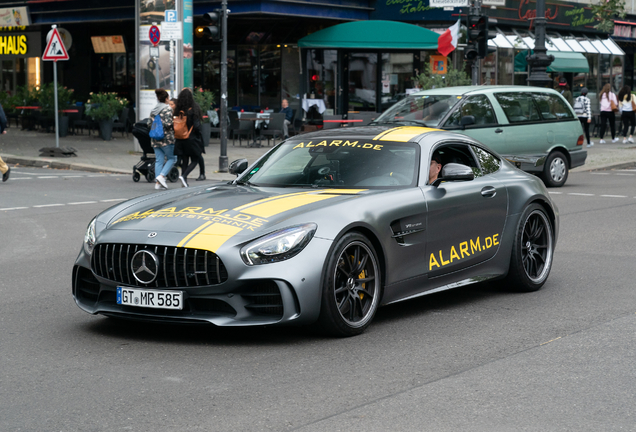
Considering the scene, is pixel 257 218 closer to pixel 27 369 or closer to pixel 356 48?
pixel 27 369

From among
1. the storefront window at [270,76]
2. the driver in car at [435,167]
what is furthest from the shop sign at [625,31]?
the driver in car at [435,167]

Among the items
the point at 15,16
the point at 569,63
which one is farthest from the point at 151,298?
the point at 15,16

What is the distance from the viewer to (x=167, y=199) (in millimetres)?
6551

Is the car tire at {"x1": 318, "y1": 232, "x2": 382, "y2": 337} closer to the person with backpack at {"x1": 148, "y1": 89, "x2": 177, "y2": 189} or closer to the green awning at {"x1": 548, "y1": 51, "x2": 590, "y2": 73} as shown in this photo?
the person with backpack at {"x1": 148, "y1": 89, "x2": 177, "y2": 189}

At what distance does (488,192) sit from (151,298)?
3.01 meters

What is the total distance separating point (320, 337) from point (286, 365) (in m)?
0.70

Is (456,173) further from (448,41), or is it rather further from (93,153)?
(93,153)

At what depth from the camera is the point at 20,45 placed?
41.9 metres

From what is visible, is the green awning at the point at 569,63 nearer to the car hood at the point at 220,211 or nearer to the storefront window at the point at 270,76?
the storefront window at the point at 270,76

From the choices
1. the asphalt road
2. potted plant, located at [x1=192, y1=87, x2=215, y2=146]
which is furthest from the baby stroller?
the asphalt road

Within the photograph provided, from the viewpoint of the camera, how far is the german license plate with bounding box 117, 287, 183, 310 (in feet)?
18.3

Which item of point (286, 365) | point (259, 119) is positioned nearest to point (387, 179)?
point (286, 365)

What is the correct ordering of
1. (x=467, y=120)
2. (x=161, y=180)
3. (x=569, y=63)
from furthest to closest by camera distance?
(x=569, y=63), (x=161, y=180), (x=467, y=120)

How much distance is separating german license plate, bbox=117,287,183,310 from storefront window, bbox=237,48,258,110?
28075mm
